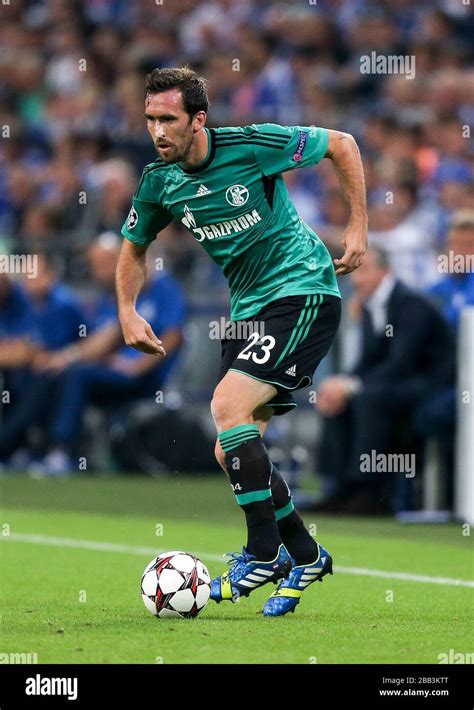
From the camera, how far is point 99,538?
9.81 metres

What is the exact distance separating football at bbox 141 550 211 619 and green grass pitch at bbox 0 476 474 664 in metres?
0.07

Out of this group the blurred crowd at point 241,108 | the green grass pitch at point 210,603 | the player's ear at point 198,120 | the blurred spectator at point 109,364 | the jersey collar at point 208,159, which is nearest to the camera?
the green grass pitch at point 210,603

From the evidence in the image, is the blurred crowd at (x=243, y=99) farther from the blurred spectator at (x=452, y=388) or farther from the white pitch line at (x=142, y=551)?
the white pitch line at (x=142, y=551)

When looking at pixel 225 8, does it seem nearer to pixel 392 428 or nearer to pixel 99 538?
pixel 392 428

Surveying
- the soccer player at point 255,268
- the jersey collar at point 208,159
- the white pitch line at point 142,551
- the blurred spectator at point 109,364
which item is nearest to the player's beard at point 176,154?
the soccer player at point 255,268

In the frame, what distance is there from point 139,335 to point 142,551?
2.85 metres

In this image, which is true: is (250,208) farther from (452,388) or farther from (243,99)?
(243,99)

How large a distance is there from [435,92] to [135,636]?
1011 cm

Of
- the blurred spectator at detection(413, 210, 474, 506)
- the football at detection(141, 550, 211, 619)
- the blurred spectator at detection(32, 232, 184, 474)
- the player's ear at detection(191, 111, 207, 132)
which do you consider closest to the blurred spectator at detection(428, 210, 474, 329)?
the blurred spectator at detection(413, 210, 474, 506)

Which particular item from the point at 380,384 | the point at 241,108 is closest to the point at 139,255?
the point at 380,384

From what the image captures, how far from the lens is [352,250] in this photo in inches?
253

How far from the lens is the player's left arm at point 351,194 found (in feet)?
21.1

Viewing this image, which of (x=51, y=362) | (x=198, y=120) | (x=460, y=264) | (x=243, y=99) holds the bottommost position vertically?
(x=51, y=362)

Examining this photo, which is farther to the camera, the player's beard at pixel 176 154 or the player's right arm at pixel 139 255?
the player's right arm at pixel 139 255
